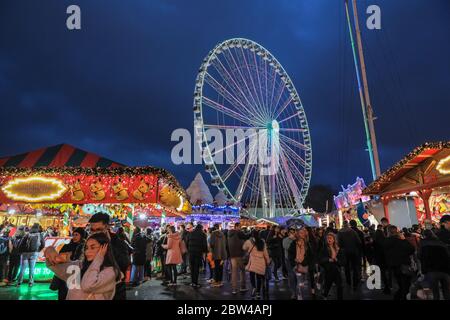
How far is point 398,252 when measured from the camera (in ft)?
18.6

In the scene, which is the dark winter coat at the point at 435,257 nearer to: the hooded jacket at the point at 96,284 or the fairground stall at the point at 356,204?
the hooded jacket at the point at 96,284

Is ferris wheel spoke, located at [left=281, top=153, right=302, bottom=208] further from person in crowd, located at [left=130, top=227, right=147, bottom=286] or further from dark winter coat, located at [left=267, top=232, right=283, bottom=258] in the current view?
person in crowd, located at [left=130, top=227, right=147, bottom=286]

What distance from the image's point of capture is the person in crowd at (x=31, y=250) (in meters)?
7.97

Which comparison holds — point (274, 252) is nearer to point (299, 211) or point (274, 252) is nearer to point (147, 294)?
point (147, 294)

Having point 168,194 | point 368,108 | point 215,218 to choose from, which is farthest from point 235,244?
point 215,218

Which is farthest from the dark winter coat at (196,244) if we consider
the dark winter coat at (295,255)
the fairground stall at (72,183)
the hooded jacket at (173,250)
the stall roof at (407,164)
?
the stall roof at (407,164)

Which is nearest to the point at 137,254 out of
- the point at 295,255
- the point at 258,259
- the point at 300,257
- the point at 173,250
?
the point at 173,250

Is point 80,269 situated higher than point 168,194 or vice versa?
point 168,194

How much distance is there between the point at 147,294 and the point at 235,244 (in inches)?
93.3

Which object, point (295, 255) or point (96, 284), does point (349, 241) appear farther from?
point (96, 284)

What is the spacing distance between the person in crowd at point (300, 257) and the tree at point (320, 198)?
193ft

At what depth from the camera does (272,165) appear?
21.5 metres

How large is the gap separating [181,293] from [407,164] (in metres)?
9.03

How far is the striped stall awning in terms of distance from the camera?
981cm
